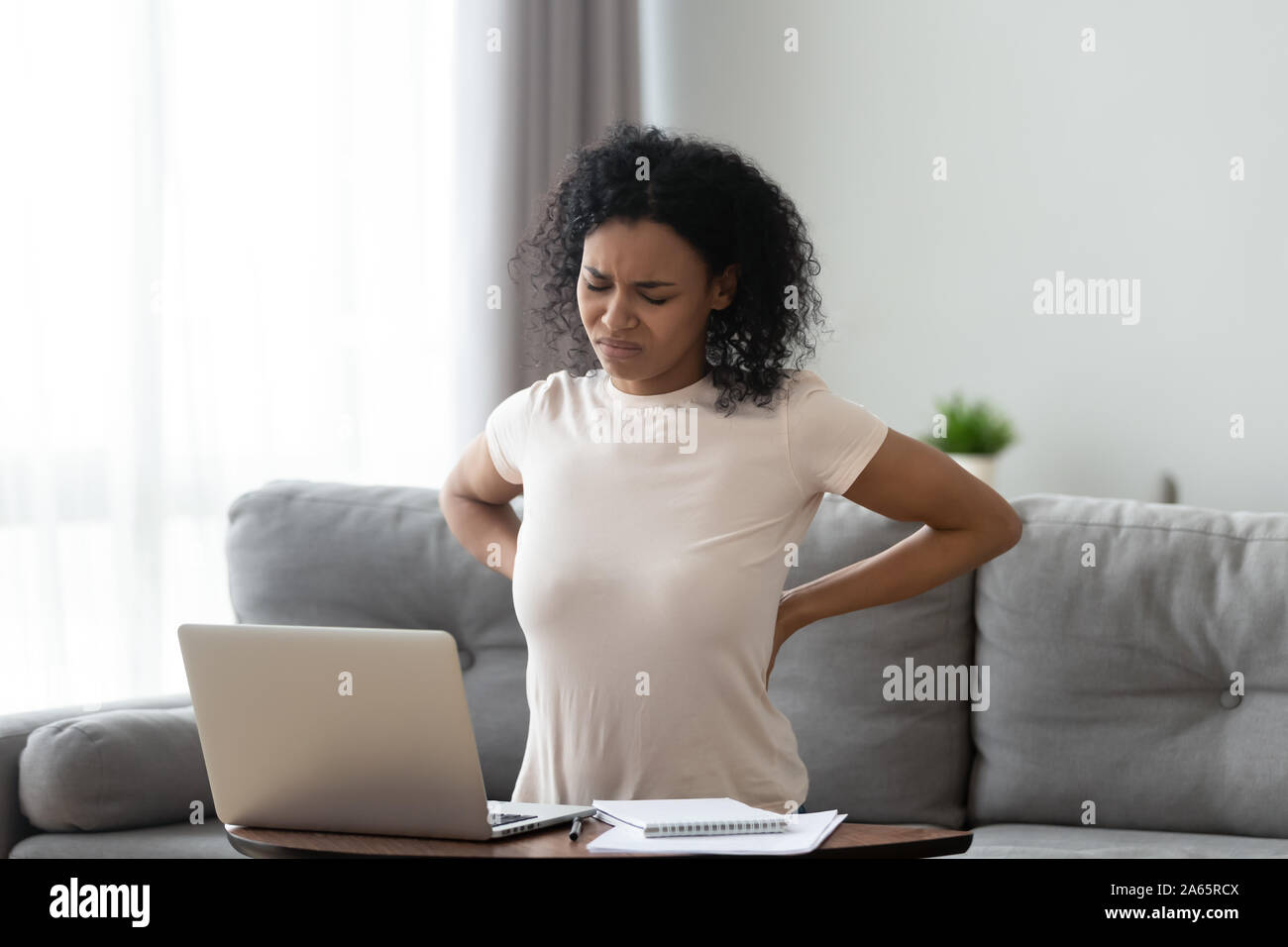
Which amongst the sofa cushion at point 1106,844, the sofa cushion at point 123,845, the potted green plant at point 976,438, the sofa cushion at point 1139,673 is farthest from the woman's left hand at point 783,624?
the potted green plant at point 976,438

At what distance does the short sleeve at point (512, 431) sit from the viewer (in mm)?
1498

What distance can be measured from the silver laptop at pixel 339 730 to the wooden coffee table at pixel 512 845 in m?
0.01

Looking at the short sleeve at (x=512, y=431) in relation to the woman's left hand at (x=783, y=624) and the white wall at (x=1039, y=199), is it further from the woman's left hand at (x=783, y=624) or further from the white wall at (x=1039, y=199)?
the white wall at (x=1039, y=199)

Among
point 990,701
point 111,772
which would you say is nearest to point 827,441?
point 990,701

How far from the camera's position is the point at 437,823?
1.03 meters

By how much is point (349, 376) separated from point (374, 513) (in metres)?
0.76

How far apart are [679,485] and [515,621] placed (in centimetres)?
87

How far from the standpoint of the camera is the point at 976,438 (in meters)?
2.71

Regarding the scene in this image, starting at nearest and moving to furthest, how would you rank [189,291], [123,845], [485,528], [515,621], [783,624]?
[783,624], [485,528], [123,845], [515,621], [189,291]

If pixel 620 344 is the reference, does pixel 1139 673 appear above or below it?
below

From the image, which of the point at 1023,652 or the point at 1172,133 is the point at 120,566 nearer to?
the point at 1023,652

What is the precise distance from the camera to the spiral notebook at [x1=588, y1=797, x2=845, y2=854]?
3.11 feet

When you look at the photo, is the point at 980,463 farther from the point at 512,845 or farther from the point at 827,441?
the point at 512,845

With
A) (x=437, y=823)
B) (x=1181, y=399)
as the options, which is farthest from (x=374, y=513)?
(x=1181, y=399)
